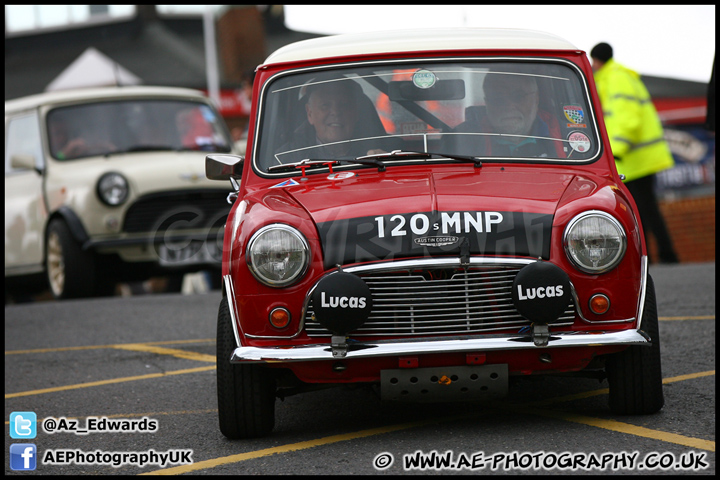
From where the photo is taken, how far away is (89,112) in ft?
35.9

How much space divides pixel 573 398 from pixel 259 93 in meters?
2.21

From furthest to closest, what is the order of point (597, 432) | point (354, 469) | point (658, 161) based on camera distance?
point (658, 161)
point (597, 432)
point (354, 469)

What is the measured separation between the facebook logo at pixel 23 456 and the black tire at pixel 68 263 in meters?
5.83

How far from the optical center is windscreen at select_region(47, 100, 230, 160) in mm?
10867

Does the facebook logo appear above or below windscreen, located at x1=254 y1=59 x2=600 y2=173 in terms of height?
below

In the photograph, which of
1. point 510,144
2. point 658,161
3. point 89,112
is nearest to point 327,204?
point 510,144

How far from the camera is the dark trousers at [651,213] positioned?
33.2 feet

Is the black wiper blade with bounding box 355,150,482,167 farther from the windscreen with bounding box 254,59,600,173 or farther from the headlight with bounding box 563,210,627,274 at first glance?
the headlight with bounding box 563,210,627,274

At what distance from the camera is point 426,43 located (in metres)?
5.25

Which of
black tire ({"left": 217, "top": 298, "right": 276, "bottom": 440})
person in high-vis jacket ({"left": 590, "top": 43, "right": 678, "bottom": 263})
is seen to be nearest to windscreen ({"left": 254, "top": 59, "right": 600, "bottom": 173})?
black tire ({"left": 217, "top": 298, "right": 276, "bottom": 440})

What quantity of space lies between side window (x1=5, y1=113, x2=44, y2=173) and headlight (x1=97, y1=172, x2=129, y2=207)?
986 millimetres

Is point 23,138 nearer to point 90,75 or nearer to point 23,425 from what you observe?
point 23,425

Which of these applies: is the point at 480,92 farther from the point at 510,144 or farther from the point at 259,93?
the point at 259,93

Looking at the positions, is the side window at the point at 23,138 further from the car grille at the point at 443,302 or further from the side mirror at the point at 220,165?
the car grille at the point at 443,302
